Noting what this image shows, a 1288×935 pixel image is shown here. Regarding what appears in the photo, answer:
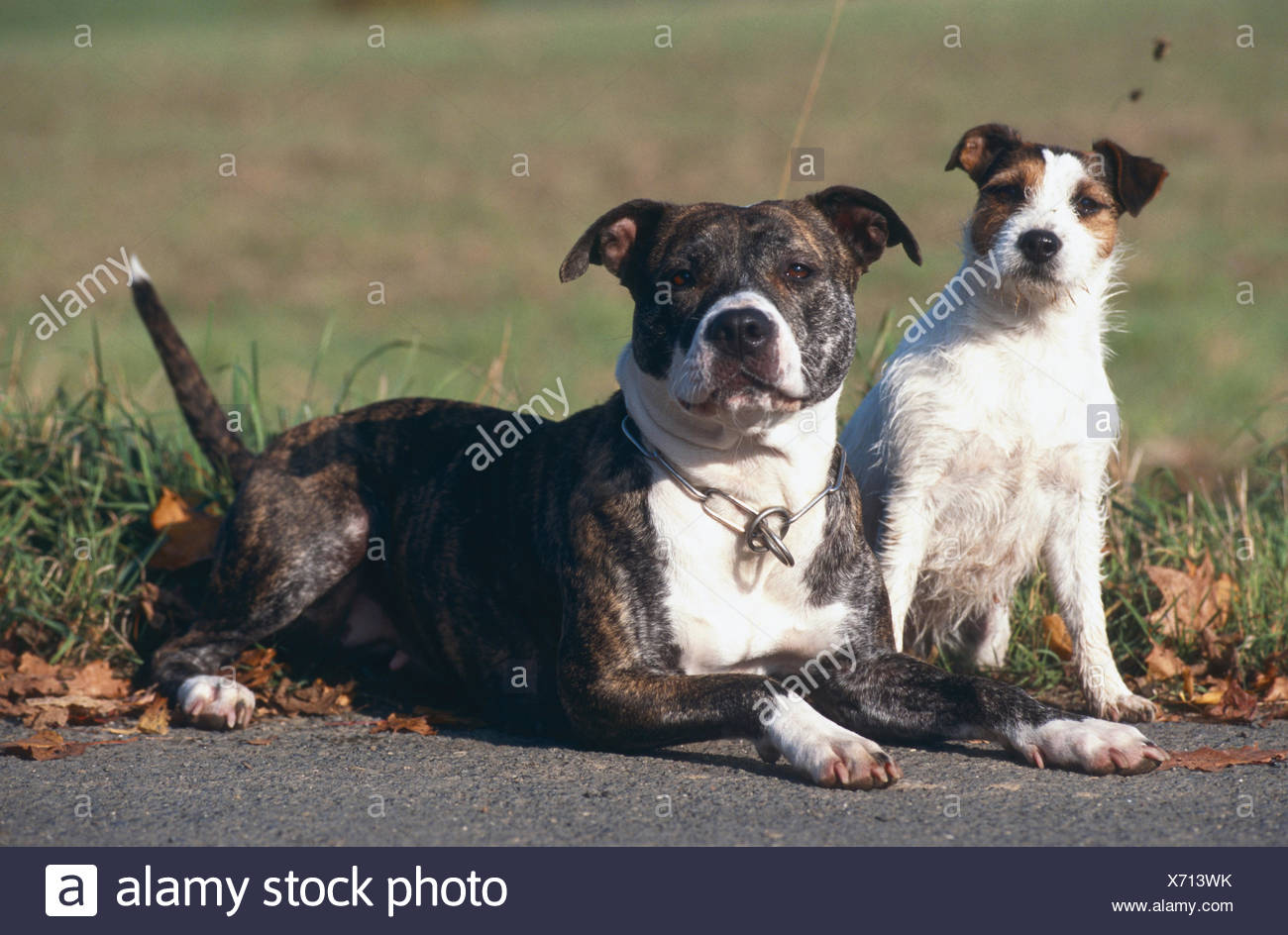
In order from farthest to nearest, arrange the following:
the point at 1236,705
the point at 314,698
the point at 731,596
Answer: the point at 314,698 < the point at 1236,705 < the point at 731,596

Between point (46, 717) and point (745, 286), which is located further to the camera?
point (46, 717)

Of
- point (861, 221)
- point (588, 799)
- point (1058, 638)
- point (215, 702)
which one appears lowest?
point (588, 799)

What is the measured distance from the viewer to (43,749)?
4.26 metres

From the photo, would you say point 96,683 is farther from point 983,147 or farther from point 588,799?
point 983,147

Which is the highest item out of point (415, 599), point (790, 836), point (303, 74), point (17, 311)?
point (303, 74)

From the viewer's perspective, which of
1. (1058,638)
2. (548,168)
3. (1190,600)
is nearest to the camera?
(1058,638)

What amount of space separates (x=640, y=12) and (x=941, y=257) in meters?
30.2

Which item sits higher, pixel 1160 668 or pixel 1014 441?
pixel 1014 441

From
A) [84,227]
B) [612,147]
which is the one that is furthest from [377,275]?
[612,147]

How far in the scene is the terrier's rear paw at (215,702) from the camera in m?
4.64

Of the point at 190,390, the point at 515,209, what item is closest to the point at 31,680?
the point at 190,390

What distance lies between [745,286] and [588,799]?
4.97ft

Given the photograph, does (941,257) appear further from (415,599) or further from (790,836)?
(790,836)

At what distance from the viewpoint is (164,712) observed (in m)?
4.75
